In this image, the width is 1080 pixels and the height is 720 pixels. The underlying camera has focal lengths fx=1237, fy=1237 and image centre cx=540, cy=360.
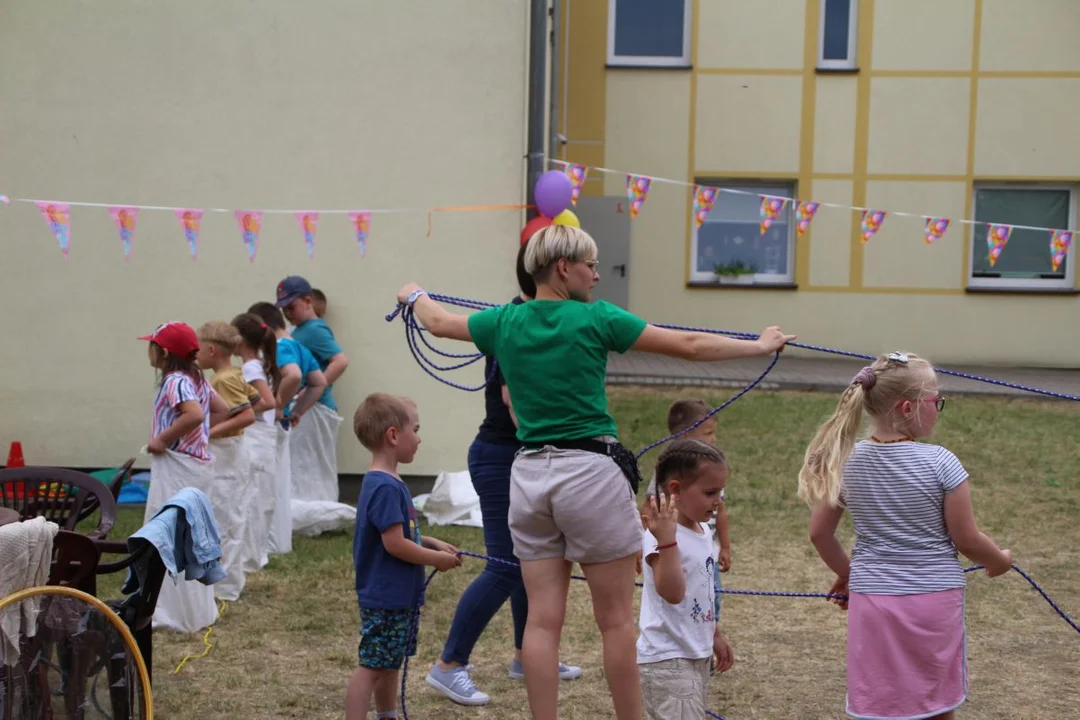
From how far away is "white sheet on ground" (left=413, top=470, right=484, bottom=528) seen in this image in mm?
7723

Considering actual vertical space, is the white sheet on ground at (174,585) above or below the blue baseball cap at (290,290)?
below

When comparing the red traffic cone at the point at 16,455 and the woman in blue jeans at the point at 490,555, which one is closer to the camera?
the woman in blue jeans at the point at 490,555

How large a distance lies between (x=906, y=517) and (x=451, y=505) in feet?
15.8

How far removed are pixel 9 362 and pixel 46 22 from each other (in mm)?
2257

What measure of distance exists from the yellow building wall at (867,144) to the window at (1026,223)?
31 cm

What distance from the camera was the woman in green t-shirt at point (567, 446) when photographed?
3295mm

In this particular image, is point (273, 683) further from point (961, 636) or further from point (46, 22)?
point (46, 22)

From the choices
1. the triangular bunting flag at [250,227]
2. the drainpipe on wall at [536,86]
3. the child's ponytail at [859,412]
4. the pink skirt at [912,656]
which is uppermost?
the drainpipe on wall at [536,86]

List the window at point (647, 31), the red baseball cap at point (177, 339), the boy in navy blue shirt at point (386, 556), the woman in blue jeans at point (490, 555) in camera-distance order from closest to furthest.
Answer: the boy in navy blue shirt at point (386, 556) < the woman in blue jeans at point (490, 555) < the red baseball cap at point (177, 339) < the window at point (647, 31)

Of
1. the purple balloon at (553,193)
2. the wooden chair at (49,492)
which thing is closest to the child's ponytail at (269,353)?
the purple balloon at (553,193)

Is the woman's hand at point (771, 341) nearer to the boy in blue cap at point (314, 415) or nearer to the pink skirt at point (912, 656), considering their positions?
the pink skirt at point (912, 656)

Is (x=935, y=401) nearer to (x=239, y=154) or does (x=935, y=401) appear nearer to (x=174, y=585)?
(x=174, y=585)

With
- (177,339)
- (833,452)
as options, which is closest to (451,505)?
(177,339)

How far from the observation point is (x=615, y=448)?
3381 millimetres
